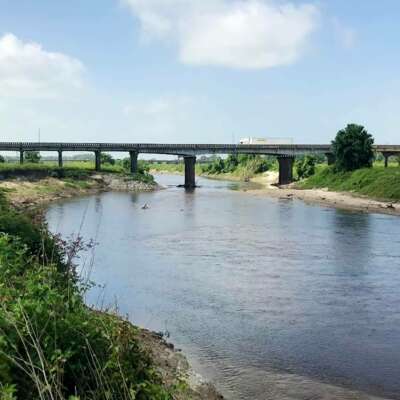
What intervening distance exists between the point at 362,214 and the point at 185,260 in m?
38.2

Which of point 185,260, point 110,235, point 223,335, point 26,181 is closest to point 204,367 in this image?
point 223,335

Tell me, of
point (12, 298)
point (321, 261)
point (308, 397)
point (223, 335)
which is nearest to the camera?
point (12, 298)

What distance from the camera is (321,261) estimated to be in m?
37.0

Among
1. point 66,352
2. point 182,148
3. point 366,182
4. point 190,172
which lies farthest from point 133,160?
point 66,352

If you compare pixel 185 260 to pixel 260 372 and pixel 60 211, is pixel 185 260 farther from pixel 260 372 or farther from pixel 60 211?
pixel 60 211

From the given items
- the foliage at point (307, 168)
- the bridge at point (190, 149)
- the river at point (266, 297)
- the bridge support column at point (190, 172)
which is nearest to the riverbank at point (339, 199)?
the foliage at point (307, 168)

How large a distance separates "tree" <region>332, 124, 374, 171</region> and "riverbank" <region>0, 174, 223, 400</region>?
40.1m

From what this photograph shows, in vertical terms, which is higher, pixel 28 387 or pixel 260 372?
pixel 28 387

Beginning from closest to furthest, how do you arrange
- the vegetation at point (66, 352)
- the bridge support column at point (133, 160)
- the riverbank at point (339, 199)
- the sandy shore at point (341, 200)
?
the vegetation at point (66, 352)
the sandy shore at point (341, 200)
the riverbank at point (339, 199)
the bridge support column at point (133, 160)

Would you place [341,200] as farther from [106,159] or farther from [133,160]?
[106,159]

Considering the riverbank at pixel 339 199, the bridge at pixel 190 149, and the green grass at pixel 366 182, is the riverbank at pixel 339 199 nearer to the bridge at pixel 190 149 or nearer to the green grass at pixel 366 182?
the green grass at pixel 366 182

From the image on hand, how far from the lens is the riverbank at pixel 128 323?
12207mm

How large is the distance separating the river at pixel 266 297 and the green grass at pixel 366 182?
28.1 meters

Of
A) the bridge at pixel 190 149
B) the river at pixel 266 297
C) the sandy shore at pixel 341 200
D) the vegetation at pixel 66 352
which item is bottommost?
the river at pixel 266 297
